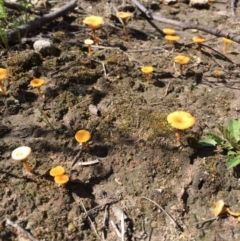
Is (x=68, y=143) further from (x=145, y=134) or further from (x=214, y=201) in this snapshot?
(x=214, y=201)

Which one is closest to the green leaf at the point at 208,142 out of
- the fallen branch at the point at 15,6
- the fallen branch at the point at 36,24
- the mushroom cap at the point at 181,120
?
the mushroom cap at the point at 181,120

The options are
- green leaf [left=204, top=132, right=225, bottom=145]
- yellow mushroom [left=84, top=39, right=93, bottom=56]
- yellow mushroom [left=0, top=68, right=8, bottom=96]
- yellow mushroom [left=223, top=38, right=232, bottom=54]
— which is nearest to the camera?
green leaf [left=204, top=132, right=225, bottom=145]

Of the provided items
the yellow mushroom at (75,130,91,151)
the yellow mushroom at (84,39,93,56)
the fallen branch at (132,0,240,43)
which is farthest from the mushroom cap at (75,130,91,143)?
the fallen branch at (132,0,240,43)

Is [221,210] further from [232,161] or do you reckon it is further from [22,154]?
[22,154]

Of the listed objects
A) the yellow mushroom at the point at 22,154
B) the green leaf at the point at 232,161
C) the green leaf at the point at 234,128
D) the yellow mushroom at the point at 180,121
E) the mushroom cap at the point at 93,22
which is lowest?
the green leaf at the point at 232,161

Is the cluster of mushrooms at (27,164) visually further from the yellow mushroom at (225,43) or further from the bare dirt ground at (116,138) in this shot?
the yellow mushroom at (225,43)

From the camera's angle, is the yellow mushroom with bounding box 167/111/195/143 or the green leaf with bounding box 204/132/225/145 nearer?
the yellow mushroom with bounding box 167/111/195/143

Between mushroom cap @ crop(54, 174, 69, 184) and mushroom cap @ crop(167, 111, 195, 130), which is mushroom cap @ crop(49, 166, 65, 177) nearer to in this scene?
mushroom cap @ crop(54, 174, 69, 184)
